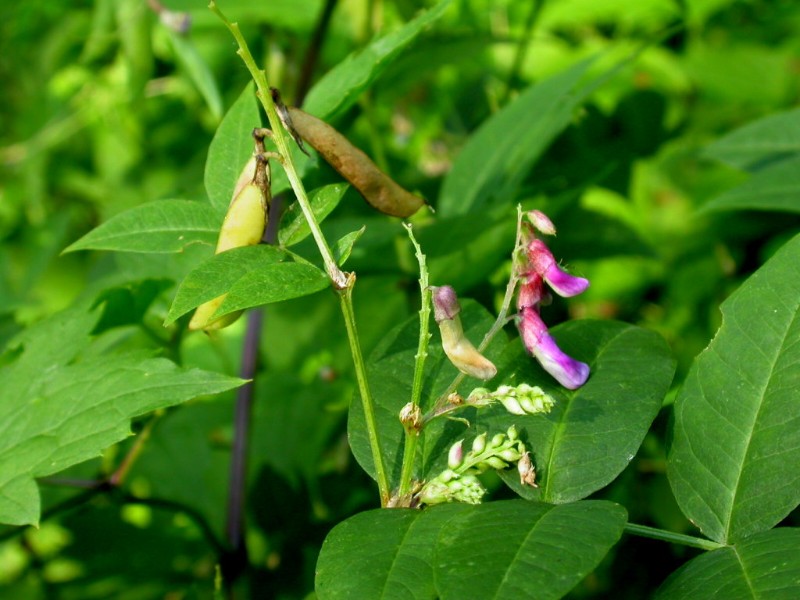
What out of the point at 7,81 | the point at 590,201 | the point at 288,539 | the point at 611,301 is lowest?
the point at 611,301

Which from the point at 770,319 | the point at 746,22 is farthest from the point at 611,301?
the point at 770,319

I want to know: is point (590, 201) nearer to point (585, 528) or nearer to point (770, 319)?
point (770, 319)


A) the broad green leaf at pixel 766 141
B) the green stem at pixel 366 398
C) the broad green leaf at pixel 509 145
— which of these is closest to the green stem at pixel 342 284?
the green stem at pixel 366 398

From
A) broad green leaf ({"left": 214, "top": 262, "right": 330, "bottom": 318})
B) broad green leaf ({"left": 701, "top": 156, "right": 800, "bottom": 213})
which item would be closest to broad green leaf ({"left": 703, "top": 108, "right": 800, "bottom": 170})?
broad green leaf ({"left": 701, "top": 156, "right": 800, "bottom": 213})

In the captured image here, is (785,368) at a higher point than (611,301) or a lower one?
higher

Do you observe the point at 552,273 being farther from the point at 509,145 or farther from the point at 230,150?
the point at 509,145

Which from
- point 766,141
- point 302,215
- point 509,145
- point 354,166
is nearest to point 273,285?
point 302,215

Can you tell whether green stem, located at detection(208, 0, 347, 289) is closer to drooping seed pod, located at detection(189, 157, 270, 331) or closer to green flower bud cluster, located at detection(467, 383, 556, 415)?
drooping seed pod, located at detection(189, 157, 270, 331)
